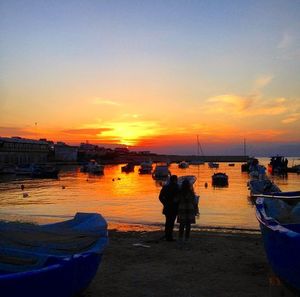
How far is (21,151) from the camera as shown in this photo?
5443 inches

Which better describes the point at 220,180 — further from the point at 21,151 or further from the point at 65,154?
the point at 65,154

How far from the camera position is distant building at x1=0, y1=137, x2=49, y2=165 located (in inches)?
5005

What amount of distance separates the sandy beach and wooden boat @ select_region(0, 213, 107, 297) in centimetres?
109

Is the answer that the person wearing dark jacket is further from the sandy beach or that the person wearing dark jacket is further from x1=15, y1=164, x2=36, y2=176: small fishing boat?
x1=15, y1=164, x2=36, y2=176: small fishing boat

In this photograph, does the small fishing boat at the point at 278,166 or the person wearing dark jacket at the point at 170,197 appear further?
the small fishing boat at the point at 278,166

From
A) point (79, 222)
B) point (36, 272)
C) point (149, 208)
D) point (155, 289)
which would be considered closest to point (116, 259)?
point (79, 222)

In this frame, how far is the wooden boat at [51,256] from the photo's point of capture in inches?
230

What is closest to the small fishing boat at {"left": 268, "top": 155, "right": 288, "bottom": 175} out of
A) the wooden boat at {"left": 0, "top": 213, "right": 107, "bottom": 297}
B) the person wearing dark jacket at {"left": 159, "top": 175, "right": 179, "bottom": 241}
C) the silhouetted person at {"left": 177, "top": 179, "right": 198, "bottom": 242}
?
the silhouetted person at {"left": 177, "top": 179, "right": 198, "bottom": 242}

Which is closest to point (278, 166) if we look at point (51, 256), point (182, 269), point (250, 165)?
point (250, 165)

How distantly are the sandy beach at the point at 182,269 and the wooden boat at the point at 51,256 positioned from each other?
109 cm

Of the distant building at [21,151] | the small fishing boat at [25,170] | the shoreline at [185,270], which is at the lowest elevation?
the shoreline at [185,270]

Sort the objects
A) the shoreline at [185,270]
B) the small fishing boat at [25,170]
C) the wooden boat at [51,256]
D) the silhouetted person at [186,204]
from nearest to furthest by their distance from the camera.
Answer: the wooden boat at [51,256], the shoreline at [185,270], the silhouetted person at [186,204], the small fishing boat at [25,170]

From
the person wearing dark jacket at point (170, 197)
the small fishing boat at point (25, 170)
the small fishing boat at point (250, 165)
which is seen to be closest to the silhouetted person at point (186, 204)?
the person wearing dark jacket at point (170, 197)

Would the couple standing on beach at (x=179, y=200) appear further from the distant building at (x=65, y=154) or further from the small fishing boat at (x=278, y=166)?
the distant building at (x=65, y=154)
